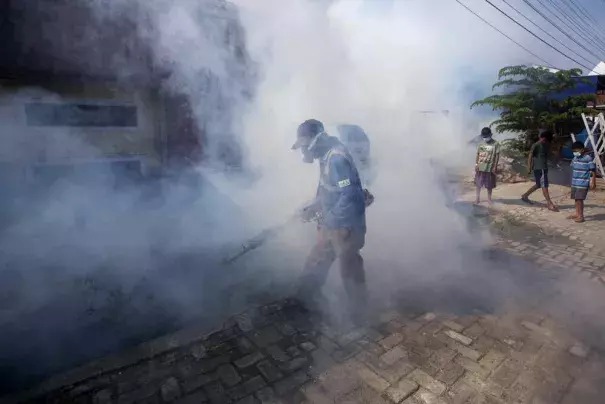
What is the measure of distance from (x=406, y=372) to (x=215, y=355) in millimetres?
1312

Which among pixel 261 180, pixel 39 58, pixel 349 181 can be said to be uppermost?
pixel 39 58

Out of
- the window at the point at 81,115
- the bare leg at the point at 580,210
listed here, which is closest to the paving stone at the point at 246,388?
the window at the point at 81,115

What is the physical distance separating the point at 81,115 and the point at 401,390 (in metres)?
5.50

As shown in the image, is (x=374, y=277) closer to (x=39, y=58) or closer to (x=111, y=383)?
(x=111, y=383)

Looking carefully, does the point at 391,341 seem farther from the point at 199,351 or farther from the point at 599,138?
the point at 599,138

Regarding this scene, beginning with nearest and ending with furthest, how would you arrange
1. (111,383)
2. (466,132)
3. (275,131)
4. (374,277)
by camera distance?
(111,383) < (374,277) < (275,131) < (466,132)

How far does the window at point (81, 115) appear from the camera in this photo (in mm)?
4754

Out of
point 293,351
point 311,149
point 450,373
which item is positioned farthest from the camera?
point 311,149

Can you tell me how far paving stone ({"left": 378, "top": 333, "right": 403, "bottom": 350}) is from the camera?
2650 mm

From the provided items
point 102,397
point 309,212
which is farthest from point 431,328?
point 102,397

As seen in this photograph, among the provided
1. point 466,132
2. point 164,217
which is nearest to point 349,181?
point 164,217

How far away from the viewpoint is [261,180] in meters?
6.07

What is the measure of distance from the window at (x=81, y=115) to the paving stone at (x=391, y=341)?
5.00m

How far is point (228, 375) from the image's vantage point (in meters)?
2.35
